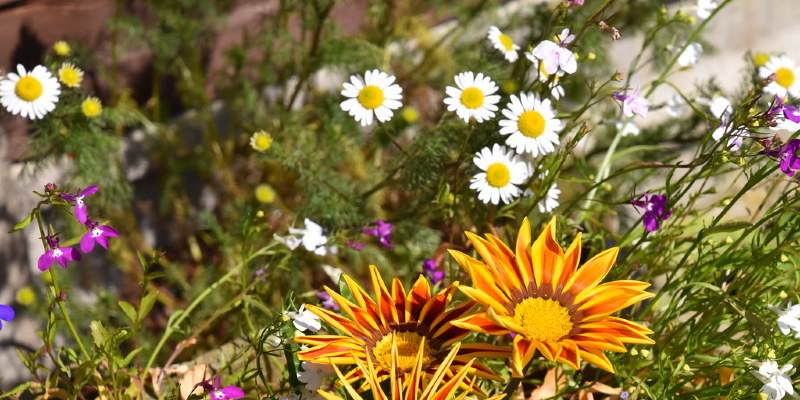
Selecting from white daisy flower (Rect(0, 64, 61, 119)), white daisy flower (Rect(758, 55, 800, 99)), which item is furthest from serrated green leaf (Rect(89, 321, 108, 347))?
white daisy flower (Rect(758, 55, 800, 99))

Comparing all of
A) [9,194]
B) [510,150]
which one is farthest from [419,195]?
[9,194]

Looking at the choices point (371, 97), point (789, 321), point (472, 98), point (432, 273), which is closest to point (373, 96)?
point (371, 97)

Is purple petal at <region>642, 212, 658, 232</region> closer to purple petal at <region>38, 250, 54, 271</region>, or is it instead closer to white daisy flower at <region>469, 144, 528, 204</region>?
white daisy flower at <region>469, 144, 528, 204</region>

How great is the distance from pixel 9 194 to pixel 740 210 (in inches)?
58.5

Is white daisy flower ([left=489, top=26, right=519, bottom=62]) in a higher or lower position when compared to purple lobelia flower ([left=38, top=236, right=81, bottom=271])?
higher

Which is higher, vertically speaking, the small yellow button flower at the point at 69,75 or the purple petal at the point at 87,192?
the small yellow button flower at the point at 69,75

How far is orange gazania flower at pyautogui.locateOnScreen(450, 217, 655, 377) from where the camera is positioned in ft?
2.36

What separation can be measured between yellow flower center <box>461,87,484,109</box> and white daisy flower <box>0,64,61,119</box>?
1.94 ft

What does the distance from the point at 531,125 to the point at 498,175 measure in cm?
8

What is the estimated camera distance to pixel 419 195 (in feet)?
4.27

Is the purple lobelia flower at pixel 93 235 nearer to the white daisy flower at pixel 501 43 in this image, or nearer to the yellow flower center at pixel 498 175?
the yellow flower center at pixel 498 175

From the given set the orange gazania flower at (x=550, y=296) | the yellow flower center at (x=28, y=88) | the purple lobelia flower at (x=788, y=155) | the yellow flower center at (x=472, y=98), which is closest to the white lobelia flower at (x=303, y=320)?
the orange gazania flower at (x=550, y=296)

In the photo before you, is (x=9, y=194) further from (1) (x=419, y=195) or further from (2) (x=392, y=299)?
(2) (x=392, y=299)

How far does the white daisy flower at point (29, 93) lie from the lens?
1.13 metres
